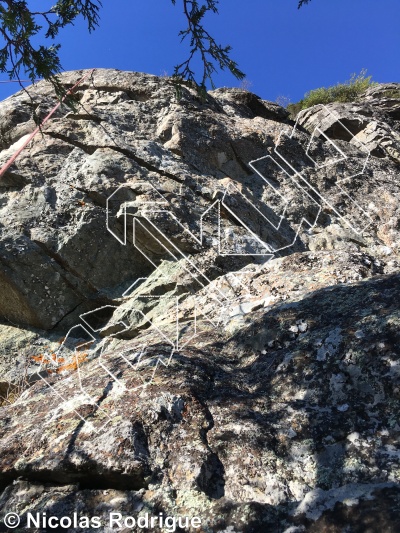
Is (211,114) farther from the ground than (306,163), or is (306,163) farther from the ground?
(211,114)

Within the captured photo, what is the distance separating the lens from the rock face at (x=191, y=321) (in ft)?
6.88

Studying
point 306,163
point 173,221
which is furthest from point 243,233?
point 306,163

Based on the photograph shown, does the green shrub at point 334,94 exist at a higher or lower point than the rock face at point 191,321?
higher

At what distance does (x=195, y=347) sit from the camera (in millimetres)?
3445

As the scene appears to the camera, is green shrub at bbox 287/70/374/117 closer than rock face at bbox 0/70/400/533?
No

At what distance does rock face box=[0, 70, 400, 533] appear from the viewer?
2096 mm

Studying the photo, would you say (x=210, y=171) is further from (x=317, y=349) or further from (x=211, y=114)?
(x=317, y=349)

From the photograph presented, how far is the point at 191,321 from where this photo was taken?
425 centimetres

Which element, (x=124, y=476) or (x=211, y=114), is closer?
(x=124, y=476)

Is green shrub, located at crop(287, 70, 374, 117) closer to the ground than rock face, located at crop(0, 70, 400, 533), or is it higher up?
higher up

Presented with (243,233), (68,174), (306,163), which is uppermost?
(68,174)

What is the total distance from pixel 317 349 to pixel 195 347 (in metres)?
0.98

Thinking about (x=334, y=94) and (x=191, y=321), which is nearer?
(x=191, y=321)

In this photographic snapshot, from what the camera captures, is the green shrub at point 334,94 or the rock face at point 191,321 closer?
the rock face at point 191,321
